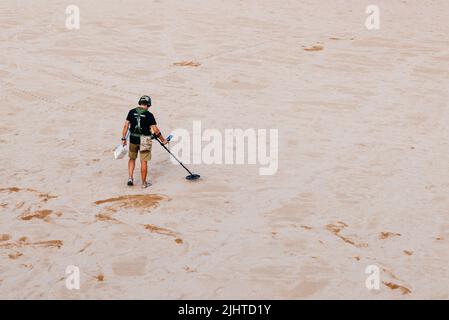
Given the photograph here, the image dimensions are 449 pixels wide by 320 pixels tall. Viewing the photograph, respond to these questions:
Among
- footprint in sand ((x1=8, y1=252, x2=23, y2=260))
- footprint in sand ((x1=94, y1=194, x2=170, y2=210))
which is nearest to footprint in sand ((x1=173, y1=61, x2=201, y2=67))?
footprint in sand ((x1=94, y1=194, x2=170, y2=210))

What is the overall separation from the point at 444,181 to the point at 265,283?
4.26 m

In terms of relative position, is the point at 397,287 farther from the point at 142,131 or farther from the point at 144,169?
the point at 142,131

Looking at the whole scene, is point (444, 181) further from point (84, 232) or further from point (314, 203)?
point (84, 232)

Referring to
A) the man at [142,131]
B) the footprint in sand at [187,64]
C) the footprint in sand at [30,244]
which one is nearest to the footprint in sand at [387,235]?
the man at [142,131]

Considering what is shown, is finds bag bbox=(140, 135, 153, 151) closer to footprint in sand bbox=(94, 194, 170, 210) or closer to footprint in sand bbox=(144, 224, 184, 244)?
footprint in sand bbox=(94, 194, 170, 210)

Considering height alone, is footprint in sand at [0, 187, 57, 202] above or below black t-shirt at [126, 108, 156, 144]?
below

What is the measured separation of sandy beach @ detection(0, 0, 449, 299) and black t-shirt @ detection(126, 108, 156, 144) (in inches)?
35.4

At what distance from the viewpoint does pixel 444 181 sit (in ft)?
29.5

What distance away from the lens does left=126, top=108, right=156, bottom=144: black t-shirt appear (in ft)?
27.0

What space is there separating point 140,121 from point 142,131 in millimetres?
157

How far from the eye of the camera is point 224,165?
951 centimetres

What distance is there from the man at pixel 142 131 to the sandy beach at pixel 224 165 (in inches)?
16.6

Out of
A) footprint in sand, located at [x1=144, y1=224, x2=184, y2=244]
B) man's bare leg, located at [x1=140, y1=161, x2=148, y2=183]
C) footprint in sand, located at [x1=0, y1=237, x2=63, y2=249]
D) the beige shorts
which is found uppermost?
the beige shorts

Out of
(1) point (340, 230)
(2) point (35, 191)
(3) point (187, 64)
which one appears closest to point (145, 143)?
(2) point (35, 191)
